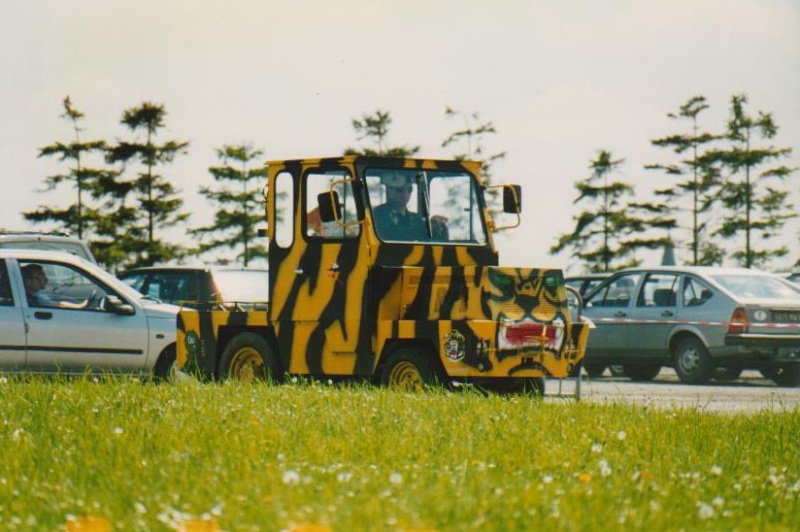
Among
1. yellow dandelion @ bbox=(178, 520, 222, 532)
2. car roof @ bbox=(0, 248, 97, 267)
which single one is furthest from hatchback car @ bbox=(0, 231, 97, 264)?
yellow dandelion @ bbox=(178, 520, 222, 532)

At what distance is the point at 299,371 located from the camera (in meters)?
14.4

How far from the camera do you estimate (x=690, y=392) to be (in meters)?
18.8

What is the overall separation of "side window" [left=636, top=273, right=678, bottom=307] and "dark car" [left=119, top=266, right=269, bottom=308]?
18.4 feet

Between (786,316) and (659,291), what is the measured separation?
2079 mm

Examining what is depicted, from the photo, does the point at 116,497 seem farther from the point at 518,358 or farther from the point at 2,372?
the point at 2,372

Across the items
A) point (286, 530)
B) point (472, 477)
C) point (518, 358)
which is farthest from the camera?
point (518, 358)

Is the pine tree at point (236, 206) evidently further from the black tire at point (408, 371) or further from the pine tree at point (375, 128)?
the black tire at point (408, 371)

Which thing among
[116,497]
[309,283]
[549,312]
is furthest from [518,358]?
[116,497]

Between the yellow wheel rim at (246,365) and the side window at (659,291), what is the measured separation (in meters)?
8.29

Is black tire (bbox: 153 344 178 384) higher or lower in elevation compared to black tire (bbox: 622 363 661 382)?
higher

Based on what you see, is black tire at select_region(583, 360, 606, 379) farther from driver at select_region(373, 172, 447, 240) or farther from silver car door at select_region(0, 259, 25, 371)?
silver car door at select_region(0, 259, 25, 371)

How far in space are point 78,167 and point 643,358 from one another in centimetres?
5265

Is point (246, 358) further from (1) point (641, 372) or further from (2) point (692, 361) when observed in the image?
(1) point (641, 372)

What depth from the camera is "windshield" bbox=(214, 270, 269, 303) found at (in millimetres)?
21938
